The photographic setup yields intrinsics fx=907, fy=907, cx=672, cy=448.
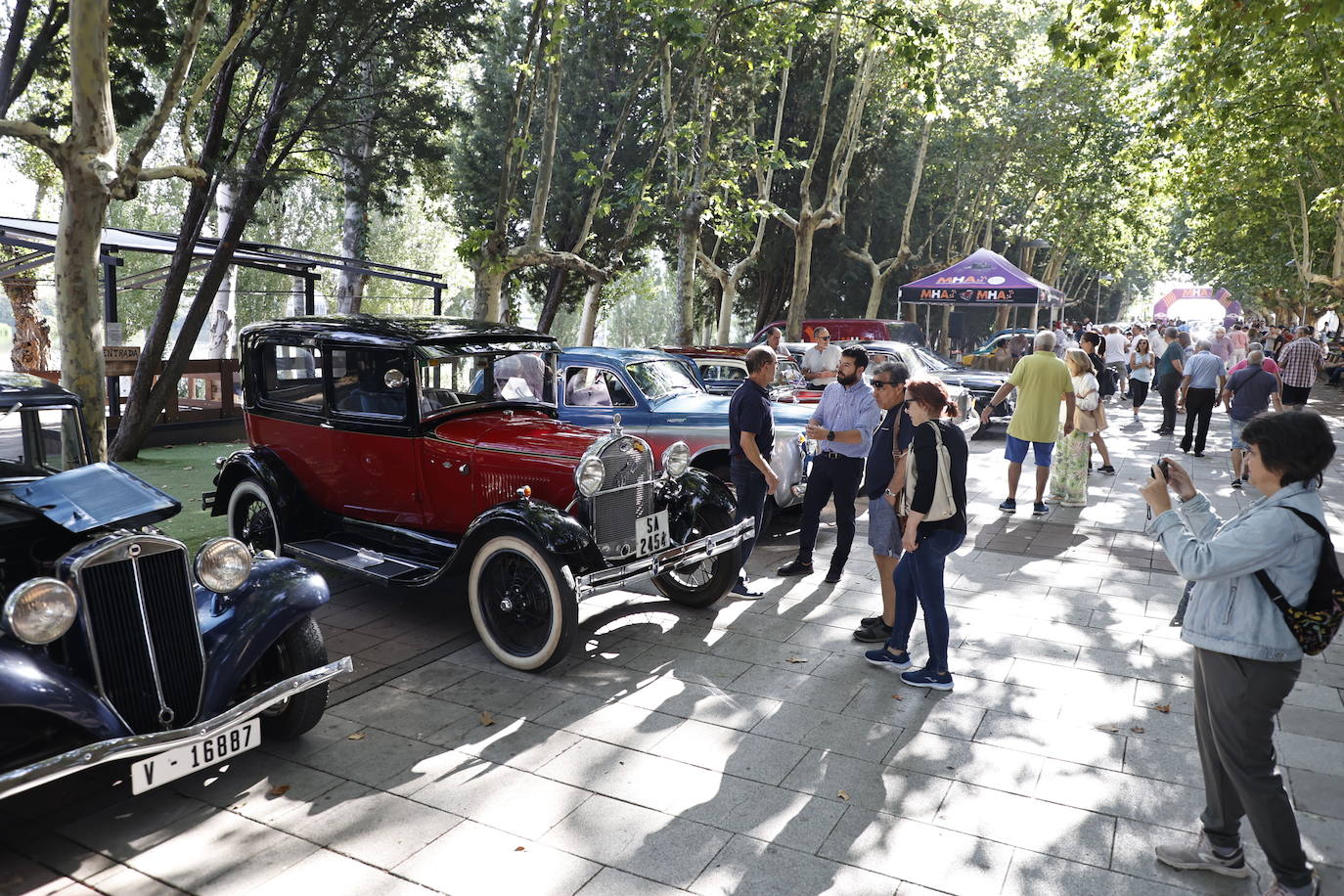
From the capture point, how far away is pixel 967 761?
4.46 metres

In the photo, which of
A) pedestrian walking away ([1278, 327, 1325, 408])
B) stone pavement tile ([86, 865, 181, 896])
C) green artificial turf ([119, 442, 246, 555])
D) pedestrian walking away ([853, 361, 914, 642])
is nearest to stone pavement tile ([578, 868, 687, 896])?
stone pavement tile ([86, 865, 181, 896])

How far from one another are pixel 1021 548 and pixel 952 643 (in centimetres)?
280

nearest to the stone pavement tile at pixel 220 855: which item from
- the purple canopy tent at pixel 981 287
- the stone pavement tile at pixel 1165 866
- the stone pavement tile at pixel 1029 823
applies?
the stone pavement tile at pixel 1029 823

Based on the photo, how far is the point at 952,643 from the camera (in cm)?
609

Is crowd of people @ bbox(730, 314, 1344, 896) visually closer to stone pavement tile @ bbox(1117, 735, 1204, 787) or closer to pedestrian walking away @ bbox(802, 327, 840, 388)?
stone pavement tile @ bbox(1117, 735, 1204, 787)

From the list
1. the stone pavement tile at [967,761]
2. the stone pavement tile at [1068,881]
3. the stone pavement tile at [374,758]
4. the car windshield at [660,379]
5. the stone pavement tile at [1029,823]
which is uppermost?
the car windshield at [660,379]

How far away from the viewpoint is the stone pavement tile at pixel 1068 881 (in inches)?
135

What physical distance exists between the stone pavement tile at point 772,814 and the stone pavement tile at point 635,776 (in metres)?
0.08

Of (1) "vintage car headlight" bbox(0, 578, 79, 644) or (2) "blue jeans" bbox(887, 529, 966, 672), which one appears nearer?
(1) "vintage car headlight" bbox(0, 578, 79, 644)

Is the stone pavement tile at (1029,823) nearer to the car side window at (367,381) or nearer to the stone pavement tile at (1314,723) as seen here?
the stone pavement tile at (1314,723)

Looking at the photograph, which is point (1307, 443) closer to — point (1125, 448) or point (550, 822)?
point (550, 822)

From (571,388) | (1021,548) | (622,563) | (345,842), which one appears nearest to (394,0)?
(571,388)

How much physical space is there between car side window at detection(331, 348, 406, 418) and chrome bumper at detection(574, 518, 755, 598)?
1.98 meters

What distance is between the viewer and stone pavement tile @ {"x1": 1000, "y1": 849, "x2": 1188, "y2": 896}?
11.3 ft
